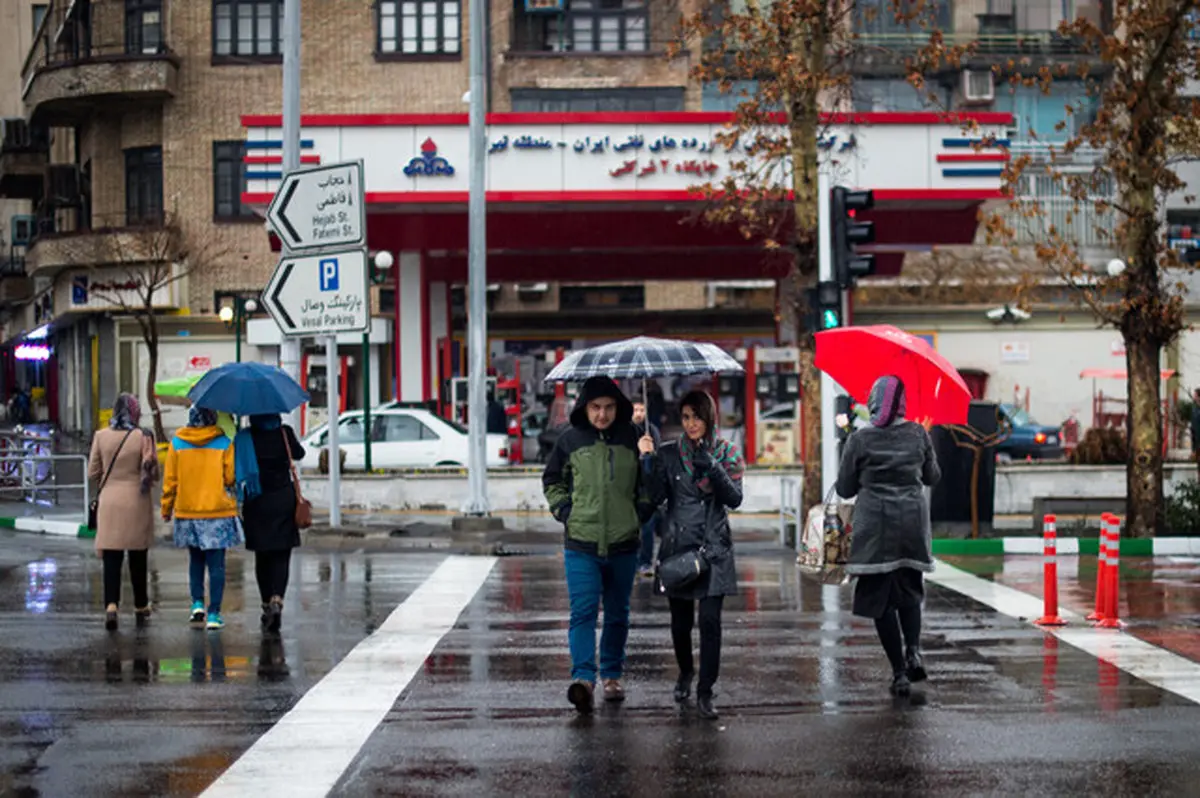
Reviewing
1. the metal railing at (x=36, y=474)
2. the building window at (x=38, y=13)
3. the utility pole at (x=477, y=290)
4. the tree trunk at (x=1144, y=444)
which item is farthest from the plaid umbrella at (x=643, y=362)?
the building window at (x=38, y=13)

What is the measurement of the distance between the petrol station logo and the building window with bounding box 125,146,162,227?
72.4 ft

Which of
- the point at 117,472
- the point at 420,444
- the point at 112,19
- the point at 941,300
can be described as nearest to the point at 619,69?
the point at 941,300

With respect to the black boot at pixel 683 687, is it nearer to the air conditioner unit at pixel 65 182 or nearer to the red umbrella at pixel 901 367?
the red umbrella at pixel 901 367

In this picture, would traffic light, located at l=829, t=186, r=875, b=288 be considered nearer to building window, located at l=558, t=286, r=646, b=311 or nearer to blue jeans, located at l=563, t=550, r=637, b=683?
blue jeans, located at l=563, t=550, r=637, b=683

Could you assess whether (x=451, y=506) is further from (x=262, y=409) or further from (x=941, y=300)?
(x=941, y=300)

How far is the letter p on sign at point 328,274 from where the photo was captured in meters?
19.6

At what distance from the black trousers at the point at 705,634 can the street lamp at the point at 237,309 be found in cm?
2990

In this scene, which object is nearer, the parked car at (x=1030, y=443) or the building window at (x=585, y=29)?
the parked car at (x=1030, y=443)

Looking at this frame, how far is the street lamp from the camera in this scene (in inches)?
1544

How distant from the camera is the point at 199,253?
47250mm

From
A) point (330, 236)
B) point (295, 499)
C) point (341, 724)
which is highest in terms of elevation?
point (330, 236)

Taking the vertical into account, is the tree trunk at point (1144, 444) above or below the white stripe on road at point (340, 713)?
above

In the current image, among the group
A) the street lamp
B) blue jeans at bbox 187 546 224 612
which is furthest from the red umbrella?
the street lamp

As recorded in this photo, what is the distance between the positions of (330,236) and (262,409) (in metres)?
7.63
